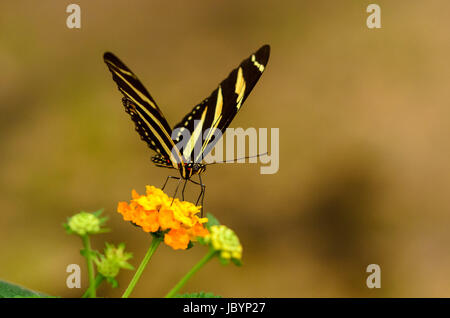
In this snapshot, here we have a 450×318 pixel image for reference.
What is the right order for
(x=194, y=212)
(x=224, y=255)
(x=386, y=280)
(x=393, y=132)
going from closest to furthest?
(x=224, y=255)
(x=194, y=212)
(x=386, y=280)
(x=393, y=132)

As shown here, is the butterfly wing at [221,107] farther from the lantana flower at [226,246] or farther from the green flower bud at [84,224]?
the green flower bud at [84,224]

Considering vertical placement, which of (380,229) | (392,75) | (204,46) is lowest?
(380,229)

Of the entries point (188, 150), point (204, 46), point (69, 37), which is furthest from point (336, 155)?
point (69, 37)

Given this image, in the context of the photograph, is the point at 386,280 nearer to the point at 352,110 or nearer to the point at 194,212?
the point at 352,110

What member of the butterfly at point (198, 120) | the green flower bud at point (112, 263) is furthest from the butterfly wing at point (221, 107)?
the green flower bud at point (112, 263)

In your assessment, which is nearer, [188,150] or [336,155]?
[188,150]

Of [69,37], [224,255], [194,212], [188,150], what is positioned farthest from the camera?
[69,37]

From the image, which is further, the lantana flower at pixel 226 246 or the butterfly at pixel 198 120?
the butterfly at pixel 198 120

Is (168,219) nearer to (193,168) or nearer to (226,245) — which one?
(226,245)
